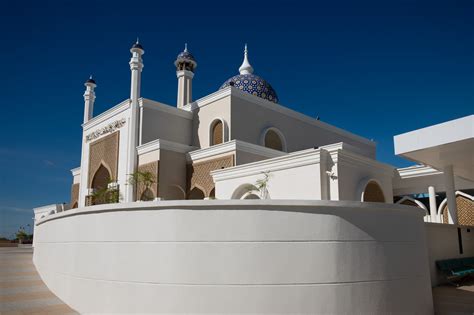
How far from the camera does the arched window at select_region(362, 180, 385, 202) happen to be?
40.1ft

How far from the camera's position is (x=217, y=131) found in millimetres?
15984

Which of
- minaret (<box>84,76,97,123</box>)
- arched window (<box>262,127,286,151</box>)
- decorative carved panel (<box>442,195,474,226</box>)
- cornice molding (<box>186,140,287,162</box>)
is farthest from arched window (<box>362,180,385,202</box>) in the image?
minaret (<box>84,76,97,123</box>)

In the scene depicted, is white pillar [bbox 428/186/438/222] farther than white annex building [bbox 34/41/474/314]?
Yes

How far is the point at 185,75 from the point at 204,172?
693 centimetres

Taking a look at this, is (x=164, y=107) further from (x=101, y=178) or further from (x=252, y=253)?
(x=252, y=253)

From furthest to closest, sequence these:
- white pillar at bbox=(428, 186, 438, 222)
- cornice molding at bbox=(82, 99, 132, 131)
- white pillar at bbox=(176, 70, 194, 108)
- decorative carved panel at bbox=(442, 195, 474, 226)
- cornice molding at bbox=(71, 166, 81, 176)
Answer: cornice molding at bbox=(71, 166, 81, 176), white pillar at bbox=(176, 70, 194, 108), cornice molding at bbox=(82, 99, 132, 131), decorative carved panel at bbox=(442, 195, 474, 226), white pillar at bbox=(428, 186, 438, 222)

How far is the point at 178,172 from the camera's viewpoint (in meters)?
14.7

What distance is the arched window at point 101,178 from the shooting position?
17.3 metres

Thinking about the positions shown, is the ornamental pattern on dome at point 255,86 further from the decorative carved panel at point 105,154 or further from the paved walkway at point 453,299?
the paved walkway at point 453,299

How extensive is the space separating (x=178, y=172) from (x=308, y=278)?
10.4 meters

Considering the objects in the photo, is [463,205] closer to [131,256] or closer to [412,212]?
[412,212]

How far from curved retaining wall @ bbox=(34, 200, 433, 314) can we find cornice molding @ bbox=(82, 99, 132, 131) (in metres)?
11.2

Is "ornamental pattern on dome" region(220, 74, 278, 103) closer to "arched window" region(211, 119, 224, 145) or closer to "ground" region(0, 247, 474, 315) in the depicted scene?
"arched window" region(211, 119, 224, 145)

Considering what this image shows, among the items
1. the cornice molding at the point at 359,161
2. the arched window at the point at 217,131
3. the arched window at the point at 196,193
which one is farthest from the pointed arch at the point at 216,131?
the cornice molding at the point at 359,161
